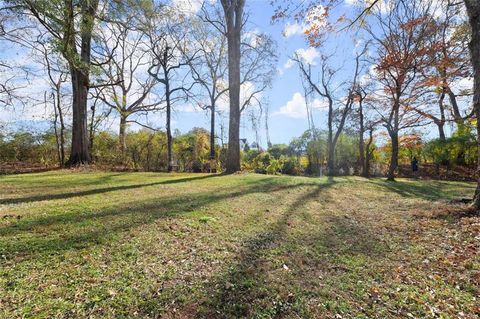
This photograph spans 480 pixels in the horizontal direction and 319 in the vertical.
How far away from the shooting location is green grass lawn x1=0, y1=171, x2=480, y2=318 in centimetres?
192

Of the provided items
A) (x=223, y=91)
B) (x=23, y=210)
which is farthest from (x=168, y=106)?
(x=23, y=210)

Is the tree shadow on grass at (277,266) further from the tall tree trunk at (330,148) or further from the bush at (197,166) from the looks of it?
the bush at (197,166)

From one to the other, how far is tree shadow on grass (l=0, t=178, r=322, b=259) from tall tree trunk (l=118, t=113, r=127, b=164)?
12342 mm

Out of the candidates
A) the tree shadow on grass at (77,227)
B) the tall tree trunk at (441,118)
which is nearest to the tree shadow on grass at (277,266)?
the tree shadow on grass at (77,227)

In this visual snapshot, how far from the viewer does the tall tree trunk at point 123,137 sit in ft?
51.8

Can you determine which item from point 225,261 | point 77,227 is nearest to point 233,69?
point 77,227

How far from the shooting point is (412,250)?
317cm

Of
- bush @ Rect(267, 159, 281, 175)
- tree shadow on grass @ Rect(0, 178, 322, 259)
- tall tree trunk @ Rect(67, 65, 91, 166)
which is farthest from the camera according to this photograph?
bush @ Rect(267, 159, 281, 175)

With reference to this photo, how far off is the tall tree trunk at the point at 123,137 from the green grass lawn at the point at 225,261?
11235 millimetres

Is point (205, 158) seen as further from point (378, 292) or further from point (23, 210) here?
point (378, 292)

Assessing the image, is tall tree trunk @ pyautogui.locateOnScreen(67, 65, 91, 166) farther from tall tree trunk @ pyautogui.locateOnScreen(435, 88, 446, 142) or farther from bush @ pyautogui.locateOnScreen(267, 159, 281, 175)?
tall tree trunk @ pyautogui.locateOnScreen(435, 88, 446, 142)

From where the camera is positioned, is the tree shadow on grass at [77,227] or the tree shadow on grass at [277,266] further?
the tree shadow on grass at [77,227]

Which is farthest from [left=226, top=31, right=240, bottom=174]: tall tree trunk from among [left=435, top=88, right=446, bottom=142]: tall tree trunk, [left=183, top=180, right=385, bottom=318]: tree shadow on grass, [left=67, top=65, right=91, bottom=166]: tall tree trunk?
[left=435, top=88, right=446, bottom=142]: tall tree trunk

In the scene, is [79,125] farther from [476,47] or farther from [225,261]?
[476,47]
